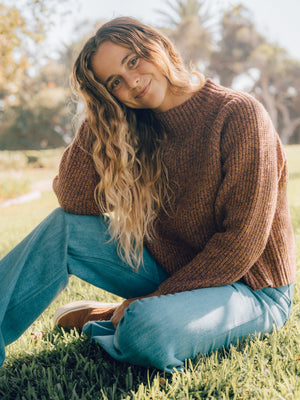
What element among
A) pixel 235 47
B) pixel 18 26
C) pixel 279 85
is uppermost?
pixel 18 26

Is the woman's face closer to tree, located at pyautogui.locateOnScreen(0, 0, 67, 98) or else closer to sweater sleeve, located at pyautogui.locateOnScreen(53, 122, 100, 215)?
sweater sleeve, located at pyautogui.locateOnScreen(53, 122, 100, 215)

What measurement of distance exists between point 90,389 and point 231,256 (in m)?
0.74

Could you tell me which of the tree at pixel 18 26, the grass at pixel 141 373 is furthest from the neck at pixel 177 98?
the tree at pixel 18 26

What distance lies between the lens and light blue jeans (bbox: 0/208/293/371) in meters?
1.47

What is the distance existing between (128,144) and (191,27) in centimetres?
2852

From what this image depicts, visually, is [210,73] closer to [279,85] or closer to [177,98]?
[279,85]

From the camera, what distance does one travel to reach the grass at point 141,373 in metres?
1.38

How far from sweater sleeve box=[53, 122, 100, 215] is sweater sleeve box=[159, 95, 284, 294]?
639 mm

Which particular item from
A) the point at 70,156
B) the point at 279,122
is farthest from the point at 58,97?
the point at 70,156

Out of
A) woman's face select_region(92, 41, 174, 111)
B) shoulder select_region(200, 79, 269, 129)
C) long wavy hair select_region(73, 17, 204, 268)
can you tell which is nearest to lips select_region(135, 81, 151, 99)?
woman's face select_region(92, 41, 174, 111)

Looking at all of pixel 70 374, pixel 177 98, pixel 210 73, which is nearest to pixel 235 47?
pixel 210 73

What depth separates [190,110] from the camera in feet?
6.43

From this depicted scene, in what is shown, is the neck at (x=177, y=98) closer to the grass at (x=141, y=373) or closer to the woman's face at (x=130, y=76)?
the woman's face at (x=130, y=76)

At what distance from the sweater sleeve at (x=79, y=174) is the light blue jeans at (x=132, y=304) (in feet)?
0.43
